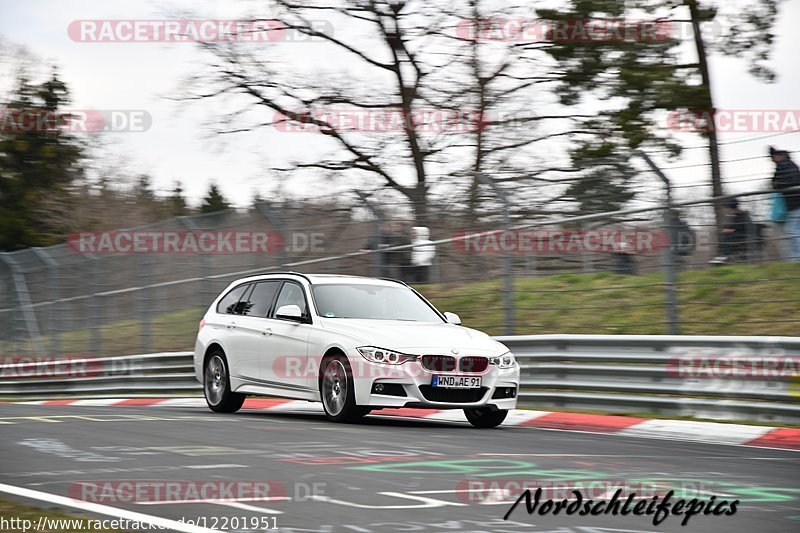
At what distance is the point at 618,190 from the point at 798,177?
94.4 inches

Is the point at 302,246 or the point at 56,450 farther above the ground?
the point at 302,246

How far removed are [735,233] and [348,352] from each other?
419 cm

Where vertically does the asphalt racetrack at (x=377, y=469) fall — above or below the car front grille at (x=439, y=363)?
below

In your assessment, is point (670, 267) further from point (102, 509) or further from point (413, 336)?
point (102, 509)

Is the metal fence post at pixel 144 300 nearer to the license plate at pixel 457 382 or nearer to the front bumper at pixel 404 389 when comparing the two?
the front bumper at pixel 404 389

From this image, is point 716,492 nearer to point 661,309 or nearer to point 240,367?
point 661,309

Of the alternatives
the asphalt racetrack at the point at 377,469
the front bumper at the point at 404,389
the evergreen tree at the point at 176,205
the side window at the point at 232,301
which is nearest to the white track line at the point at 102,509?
the asphalt racetrack at the point at 377,469

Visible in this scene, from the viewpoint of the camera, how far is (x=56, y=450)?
8.91m

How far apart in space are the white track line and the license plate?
4.91 metres

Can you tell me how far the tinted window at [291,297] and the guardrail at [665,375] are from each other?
250cm

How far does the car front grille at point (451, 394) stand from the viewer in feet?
36.6

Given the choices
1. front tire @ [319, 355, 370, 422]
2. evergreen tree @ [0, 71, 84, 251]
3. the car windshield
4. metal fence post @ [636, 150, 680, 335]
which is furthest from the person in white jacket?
evergreen tree @ [0, 71, 84, 251]

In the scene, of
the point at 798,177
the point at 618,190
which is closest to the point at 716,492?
the point at 798,177

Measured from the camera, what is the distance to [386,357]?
1118cm
